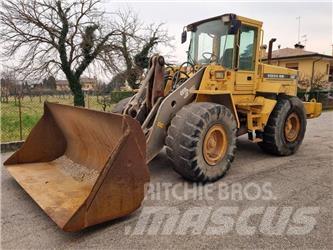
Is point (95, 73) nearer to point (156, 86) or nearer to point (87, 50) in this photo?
point (87, 50)

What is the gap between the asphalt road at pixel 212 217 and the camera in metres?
2.86

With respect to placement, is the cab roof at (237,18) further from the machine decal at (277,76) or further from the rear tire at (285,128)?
the rear tire at (285,128)

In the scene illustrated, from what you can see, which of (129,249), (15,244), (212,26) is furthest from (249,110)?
(15,244)

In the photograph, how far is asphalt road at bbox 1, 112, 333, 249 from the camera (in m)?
2.86

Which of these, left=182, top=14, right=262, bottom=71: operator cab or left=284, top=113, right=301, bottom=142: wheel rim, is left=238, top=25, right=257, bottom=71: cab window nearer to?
left=182, top=14, right=262, bottom=71: operator cab

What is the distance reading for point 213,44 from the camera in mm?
5281

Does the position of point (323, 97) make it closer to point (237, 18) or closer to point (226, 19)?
point (237, 18)

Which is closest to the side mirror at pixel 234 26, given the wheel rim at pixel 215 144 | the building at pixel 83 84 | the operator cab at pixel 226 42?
the operator cab at pixel 226 42

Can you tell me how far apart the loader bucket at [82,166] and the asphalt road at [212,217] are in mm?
206

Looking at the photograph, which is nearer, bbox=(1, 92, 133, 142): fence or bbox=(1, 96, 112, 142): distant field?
bbox=(1, 92, 133, 142): fence

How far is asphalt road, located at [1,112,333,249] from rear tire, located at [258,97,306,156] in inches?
14.7

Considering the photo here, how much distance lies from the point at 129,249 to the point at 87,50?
11360 millimetres

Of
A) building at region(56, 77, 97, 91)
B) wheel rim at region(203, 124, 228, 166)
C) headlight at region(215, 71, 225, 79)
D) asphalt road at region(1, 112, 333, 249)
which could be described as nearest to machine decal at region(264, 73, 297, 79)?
headlight at region(215, 71, 225, 79)

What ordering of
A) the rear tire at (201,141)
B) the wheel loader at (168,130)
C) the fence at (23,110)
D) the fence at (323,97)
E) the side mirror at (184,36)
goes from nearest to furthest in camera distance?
1. the wheel loader at (168,130)
2. the rear tire at (201,141)
3. the side mirror at (184,36)
4. the fence at (23,110)
5. the fence at (323,97)
